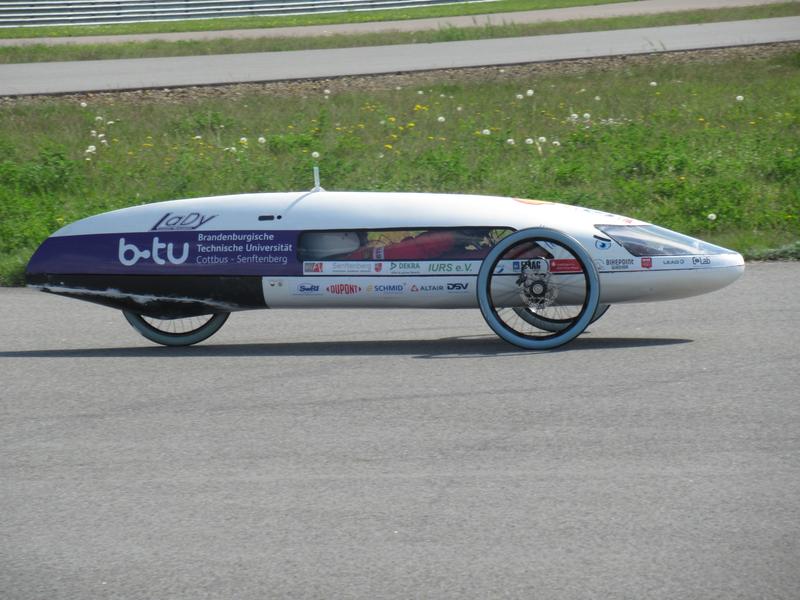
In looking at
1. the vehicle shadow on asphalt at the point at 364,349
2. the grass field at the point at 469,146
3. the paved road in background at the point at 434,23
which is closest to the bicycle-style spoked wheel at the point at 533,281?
the vehicle shadow on asphalt at the point at 364,349

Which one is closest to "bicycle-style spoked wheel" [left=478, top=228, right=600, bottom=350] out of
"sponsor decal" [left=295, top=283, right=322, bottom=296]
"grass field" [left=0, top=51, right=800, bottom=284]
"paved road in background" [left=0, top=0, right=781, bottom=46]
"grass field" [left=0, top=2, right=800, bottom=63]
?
"sponsor decal" [left=295, top=283, right=322, bottom=296]

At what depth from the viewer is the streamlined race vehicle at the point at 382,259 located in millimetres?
7855

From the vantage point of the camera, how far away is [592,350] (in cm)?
778

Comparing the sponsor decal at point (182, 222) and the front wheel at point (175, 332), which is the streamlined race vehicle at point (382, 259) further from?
the front wheel at point (175, 332)

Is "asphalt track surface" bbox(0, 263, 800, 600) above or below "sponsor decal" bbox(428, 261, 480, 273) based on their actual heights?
below

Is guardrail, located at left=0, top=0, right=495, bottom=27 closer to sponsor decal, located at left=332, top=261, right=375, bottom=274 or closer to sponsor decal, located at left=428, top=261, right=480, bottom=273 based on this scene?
sponsor decal, located at left=332, top=261, right=375, bottom=274

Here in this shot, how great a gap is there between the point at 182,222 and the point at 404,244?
1.46 metres

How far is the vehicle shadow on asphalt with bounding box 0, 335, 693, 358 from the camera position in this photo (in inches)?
312

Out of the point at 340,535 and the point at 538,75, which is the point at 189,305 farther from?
the point at 538,75

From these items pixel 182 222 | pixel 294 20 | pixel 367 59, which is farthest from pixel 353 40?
pixel 182 222

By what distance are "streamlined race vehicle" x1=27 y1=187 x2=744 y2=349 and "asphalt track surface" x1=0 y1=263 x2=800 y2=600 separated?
326mm

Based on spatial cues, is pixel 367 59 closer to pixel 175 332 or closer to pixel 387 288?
pixel 175 332

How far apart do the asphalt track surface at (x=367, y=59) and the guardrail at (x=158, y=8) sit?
10310 millimetres

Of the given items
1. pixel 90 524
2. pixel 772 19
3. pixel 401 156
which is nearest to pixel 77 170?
pixel 401 156
